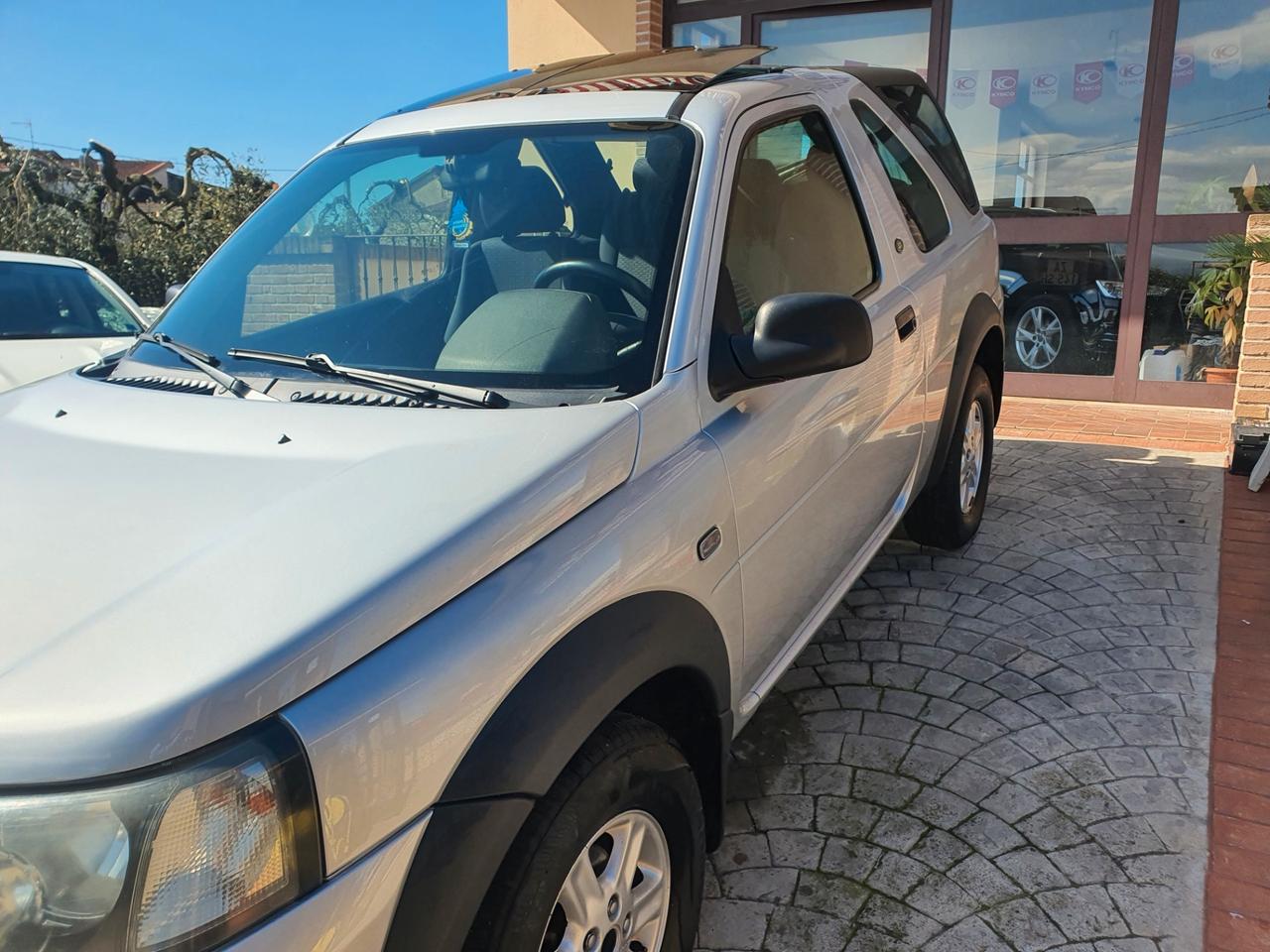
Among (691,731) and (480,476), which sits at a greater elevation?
(480,476)

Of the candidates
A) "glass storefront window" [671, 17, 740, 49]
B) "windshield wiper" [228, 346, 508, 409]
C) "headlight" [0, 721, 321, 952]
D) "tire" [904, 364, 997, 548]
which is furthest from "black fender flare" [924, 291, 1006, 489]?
"glass storefront window" [671, 17, 740, 49]

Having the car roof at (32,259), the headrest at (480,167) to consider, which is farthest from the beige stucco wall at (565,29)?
the headrest at (480,167)

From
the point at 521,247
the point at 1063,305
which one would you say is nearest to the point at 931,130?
the point at 521,247

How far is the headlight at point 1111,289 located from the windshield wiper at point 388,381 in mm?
6950

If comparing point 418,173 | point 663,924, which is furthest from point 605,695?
point 418,173

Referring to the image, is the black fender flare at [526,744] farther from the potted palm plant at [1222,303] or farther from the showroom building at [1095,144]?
the showroom building at [1095,144]

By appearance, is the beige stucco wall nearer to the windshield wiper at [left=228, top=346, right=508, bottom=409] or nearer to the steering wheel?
the steering wheel

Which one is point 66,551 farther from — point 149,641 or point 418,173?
point 418,173

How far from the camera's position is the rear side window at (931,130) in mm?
3934

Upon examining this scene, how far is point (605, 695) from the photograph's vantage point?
5.27 feet

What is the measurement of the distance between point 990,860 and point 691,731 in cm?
98

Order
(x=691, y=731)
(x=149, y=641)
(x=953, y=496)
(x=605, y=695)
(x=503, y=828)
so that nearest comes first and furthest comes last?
(x=149, y=641) → (x=503, y=828) → (x=605, y=695) → (x=691, y=731) → (x=953, y=496)

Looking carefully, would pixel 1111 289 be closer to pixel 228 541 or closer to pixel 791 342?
pixel 791 342

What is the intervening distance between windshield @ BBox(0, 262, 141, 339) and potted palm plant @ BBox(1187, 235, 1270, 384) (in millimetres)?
7396
